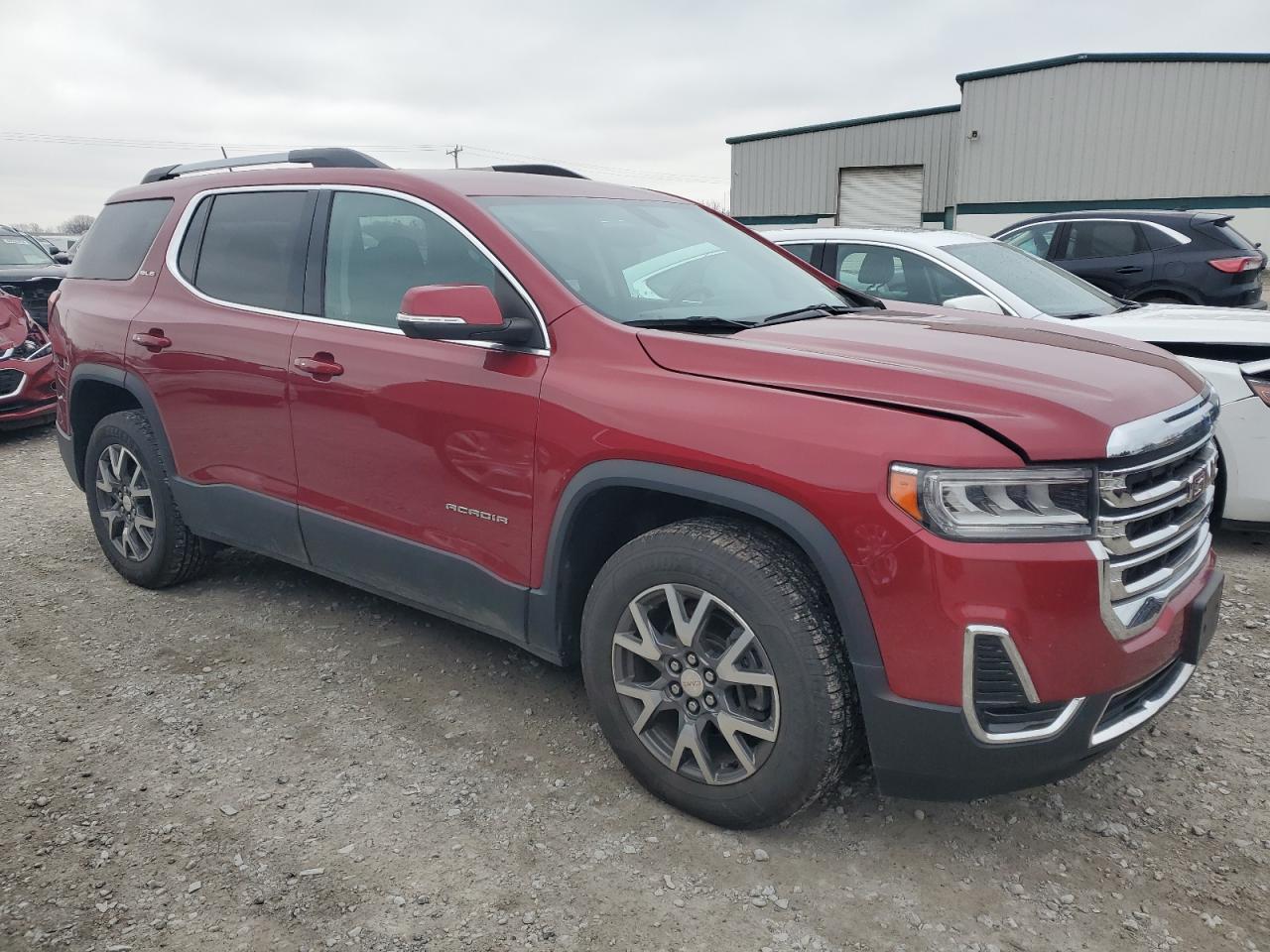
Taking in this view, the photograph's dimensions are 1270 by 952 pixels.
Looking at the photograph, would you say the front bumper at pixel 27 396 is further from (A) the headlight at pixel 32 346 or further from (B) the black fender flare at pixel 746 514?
(B) the black fender flare at pixel 746 514

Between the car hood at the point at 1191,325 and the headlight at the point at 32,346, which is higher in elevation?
the car hood at the point at 1191,325

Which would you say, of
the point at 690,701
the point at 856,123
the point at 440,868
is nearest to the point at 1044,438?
the point at 690,701

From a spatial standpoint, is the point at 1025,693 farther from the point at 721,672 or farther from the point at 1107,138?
the point at 1107,138

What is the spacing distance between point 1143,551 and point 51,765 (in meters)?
3.18

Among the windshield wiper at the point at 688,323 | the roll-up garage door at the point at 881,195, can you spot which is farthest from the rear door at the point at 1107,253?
the roll-up garage door at the point at 881,195

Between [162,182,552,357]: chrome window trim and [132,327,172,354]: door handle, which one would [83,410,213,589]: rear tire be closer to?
[132,327,172,354]: door handle

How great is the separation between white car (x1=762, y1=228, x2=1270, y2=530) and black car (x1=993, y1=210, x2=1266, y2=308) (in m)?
3.32

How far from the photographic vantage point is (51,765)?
3076mm

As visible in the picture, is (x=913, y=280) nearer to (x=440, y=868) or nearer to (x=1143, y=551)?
(x=1143, y=551)

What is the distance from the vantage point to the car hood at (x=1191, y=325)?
4832mm

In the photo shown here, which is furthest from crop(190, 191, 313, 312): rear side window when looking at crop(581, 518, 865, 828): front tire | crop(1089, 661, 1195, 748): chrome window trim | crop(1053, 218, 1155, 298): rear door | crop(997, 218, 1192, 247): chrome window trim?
crop(1053, 218, 1155, 298): rear door

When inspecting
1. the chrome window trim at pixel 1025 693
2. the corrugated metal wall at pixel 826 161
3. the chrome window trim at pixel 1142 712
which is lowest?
the chrome window trim at pixel 1142 712

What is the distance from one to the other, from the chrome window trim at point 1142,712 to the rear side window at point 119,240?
411 cm

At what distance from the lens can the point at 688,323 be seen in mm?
2930
